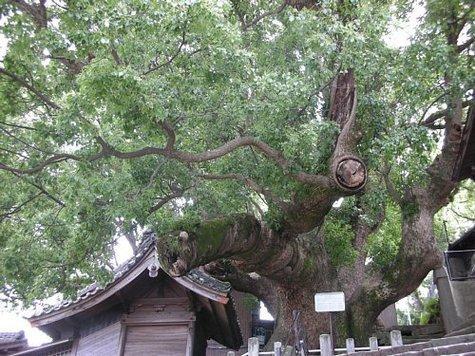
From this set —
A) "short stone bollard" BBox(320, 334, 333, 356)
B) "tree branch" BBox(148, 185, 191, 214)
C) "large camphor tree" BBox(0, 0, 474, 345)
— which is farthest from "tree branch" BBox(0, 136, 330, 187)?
"short stone bollard" BBox(320, 334, 333, 356)

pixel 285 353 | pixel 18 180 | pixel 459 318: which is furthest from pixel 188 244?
pixel 459 318

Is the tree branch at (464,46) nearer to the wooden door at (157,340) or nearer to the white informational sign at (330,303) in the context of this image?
the white informational sign at (330,303)

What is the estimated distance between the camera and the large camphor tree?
6699 mm

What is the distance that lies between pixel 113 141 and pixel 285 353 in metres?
5.04

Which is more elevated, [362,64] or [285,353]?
[362,64]

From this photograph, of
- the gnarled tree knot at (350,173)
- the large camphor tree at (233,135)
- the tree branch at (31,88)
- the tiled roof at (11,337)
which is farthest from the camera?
the tiled roof at (11,337)

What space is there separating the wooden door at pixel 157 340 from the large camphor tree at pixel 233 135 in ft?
4.75

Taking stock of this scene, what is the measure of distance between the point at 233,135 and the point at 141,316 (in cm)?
415

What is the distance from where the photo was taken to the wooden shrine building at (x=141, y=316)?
28.3 ft

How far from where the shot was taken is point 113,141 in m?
8.74

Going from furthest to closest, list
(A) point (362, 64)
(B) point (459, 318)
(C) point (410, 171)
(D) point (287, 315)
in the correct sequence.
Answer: (B) point (459, 318), (D) point (287, 315), (C) point (410, 171), (A) point (362, 64)

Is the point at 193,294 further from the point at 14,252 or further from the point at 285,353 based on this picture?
the point at 14,252

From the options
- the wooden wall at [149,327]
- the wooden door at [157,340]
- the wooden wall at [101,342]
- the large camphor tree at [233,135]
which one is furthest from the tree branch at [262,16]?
the wooden wall at [101,342]

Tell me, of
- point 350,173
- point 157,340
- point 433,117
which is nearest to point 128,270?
point 157,340
